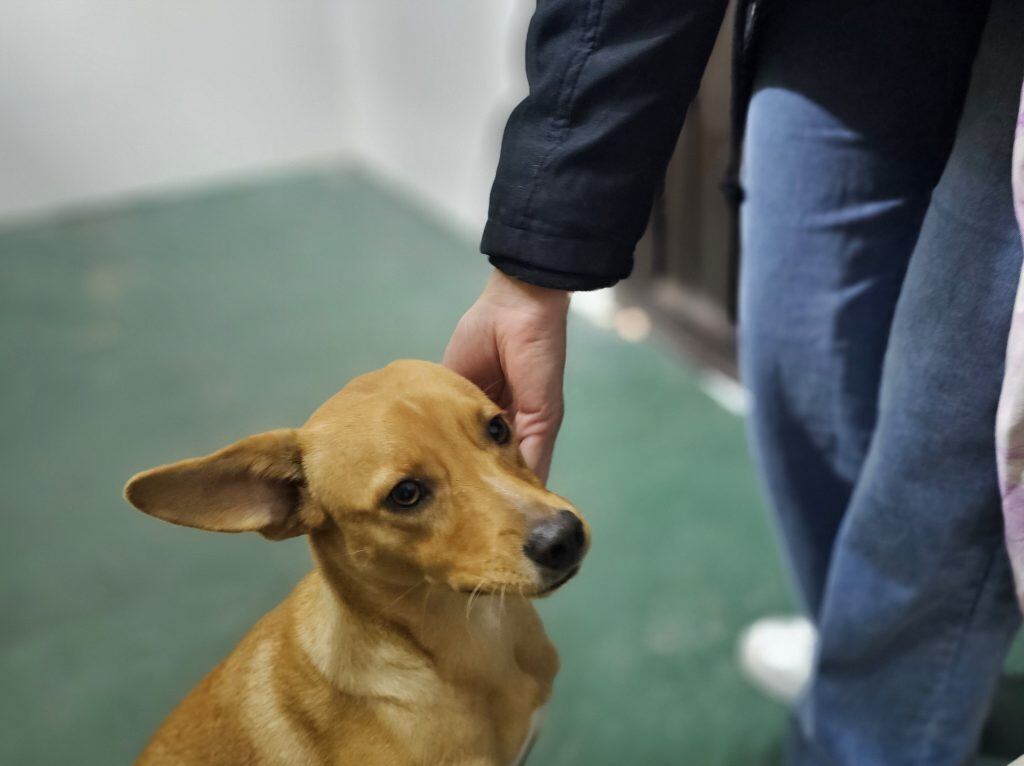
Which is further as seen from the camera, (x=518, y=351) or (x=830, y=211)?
(x=830, y=211)

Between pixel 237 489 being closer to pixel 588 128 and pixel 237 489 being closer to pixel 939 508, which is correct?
pixel 588 128

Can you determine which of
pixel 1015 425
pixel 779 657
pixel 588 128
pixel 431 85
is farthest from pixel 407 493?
pixel 431 85

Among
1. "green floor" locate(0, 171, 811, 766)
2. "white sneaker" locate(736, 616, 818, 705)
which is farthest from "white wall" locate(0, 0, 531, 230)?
"white sneaker" locate(736, 616, 818, 705)

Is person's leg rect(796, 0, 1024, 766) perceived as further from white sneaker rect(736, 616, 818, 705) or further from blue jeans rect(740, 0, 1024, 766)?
white sneaker rect(736, 616, 818, 705)

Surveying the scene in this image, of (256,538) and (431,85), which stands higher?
(431,85)

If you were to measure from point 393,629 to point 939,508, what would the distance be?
53cm

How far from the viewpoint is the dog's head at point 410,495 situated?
2.18ft

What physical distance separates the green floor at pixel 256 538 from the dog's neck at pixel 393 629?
0.13 meters

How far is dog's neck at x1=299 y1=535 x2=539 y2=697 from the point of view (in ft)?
2.40

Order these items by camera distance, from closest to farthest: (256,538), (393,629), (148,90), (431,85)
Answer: (393,629), (256,538), (431,85), (148,90)

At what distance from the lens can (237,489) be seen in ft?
2.12

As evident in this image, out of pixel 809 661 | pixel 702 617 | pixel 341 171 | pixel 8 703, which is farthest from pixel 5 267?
pixel 809 661

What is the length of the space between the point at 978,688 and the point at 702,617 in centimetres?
58

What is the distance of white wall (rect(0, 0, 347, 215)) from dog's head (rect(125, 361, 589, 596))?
9.60 feet
